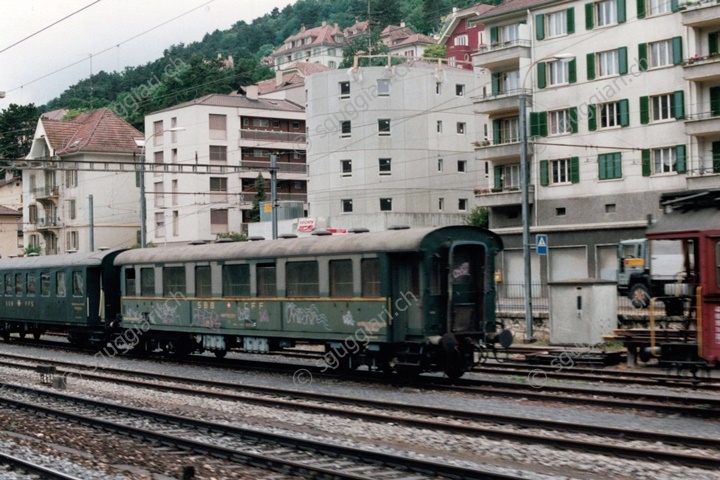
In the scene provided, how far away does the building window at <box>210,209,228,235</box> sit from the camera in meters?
71.4

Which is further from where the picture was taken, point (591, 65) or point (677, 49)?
point (591, 65)

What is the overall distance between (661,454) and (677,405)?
4.14m

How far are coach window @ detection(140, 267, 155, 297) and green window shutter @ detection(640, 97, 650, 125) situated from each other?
86.4 feet

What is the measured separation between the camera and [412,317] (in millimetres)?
18422

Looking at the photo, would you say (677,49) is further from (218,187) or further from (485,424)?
(218,187)

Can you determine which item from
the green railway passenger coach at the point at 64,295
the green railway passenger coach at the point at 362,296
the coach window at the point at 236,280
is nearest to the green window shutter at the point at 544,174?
the green railway passenger coach at the point at 64,295

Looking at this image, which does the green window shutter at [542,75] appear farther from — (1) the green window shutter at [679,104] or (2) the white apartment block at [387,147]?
(2) the white apartment block at [387,147]

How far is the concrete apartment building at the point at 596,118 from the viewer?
41.7 meters

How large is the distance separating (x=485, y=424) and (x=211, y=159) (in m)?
59.9

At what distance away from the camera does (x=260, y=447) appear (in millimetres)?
12625

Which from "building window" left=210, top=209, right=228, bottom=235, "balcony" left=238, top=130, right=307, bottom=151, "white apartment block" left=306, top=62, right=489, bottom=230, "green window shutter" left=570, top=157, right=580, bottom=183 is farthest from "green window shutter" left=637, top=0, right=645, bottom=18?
"building window" left=210, top=209, right=228, bottom=235

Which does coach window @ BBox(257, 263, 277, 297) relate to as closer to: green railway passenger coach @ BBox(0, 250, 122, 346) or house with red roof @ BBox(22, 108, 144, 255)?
green railway passenger coach @ BBox(0, 250, 122, 346)

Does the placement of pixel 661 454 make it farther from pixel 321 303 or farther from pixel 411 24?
pixel 411 24

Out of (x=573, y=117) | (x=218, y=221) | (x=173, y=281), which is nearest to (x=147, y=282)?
(x=173, y=281)
